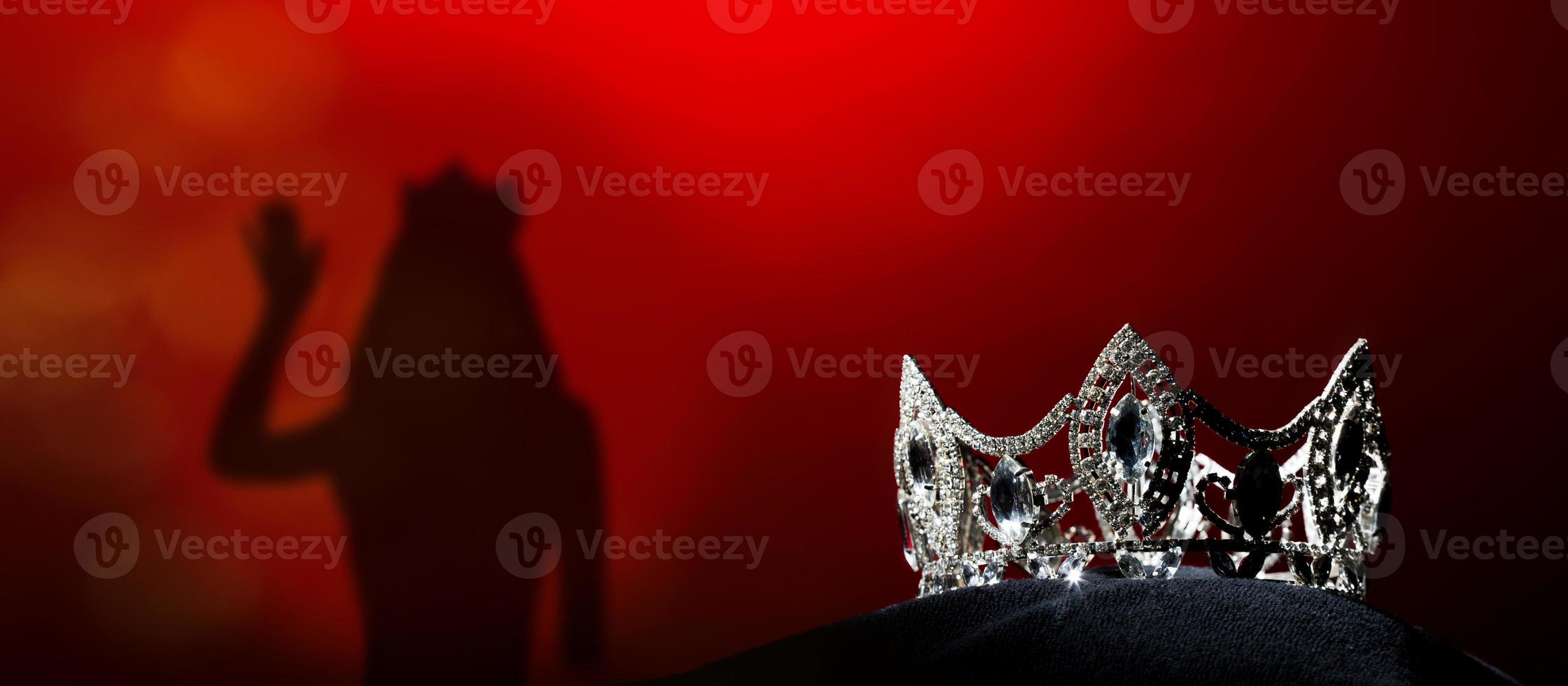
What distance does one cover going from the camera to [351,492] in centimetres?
135

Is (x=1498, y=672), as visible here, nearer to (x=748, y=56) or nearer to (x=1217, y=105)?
(x=1217, y=105)

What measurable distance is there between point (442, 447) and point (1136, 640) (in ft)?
3.03

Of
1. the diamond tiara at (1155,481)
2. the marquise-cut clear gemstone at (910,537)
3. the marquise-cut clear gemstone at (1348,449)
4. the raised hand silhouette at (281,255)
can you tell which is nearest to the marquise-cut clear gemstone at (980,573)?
the diamond tiara at (1155,481)

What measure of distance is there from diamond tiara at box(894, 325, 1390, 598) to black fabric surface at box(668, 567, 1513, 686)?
0.10 meters

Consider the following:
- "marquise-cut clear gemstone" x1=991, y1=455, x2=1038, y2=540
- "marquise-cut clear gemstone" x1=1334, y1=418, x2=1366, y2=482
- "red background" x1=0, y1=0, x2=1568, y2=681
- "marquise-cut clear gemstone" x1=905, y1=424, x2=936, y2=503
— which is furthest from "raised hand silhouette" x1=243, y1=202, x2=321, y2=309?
"marquise-cut clear gemstone" x1=1334, y1=418, x2=1366, y2=482

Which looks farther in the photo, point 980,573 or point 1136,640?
point 980,573

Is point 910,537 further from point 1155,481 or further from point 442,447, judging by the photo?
point 442,447

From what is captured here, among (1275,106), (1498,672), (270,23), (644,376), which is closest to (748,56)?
(644,376)

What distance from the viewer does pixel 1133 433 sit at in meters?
0.94

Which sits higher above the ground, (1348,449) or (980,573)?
(1348,449)

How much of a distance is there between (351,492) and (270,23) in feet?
1.91

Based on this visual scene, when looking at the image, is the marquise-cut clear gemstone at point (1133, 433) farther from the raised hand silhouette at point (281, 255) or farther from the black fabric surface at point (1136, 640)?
the raised hand silhouette at point (281, 255)

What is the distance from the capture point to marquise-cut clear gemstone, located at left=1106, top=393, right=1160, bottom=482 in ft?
3.08

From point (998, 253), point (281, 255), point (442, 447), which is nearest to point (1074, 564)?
point (998, 253)
